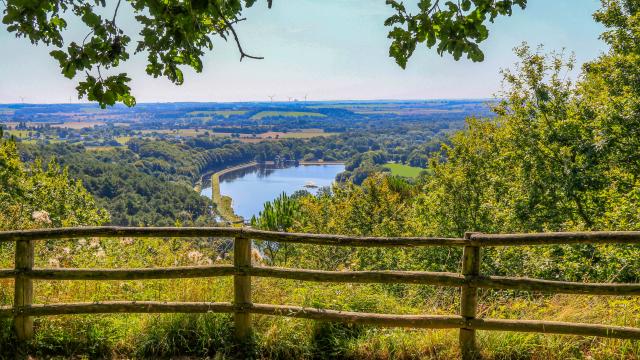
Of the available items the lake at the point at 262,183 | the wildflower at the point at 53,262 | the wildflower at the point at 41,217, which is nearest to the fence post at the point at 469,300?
the wildflower at the point at 53,262

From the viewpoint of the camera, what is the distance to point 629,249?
11102 mm

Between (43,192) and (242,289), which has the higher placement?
(242,289)

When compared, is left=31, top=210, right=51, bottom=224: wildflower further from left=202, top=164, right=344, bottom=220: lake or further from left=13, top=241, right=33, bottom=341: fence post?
left=202, top=164, right=344, bottom=220: lake

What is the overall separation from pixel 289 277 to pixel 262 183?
526 ft

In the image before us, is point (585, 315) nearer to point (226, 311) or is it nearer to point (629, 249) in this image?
point (226, 311)

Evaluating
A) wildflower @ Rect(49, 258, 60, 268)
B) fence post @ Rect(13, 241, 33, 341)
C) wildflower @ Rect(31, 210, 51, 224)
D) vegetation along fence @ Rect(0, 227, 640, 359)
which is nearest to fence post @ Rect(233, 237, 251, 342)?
vegetation along fence @ Rect(0, 227, 640, 359)

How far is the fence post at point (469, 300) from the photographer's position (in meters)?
4.34

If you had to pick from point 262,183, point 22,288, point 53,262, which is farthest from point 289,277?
point 262,183

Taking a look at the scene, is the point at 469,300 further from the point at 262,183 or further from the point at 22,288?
the point at 262,183

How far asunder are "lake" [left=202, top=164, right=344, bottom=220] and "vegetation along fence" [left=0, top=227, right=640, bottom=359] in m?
106

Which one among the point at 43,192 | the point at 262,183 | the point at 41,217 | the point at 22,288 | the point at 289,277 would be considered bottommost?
the point at 262,183

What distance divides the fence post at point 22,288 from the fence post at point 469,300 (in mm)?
3822

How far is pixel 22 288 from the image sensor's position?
4.68m

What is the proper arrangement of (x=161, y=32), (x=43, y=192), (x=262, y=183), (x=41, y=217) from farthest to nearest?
(x=262, y=183), (x=43, y=192), (x=41, y=217), (x=161, y=32)
